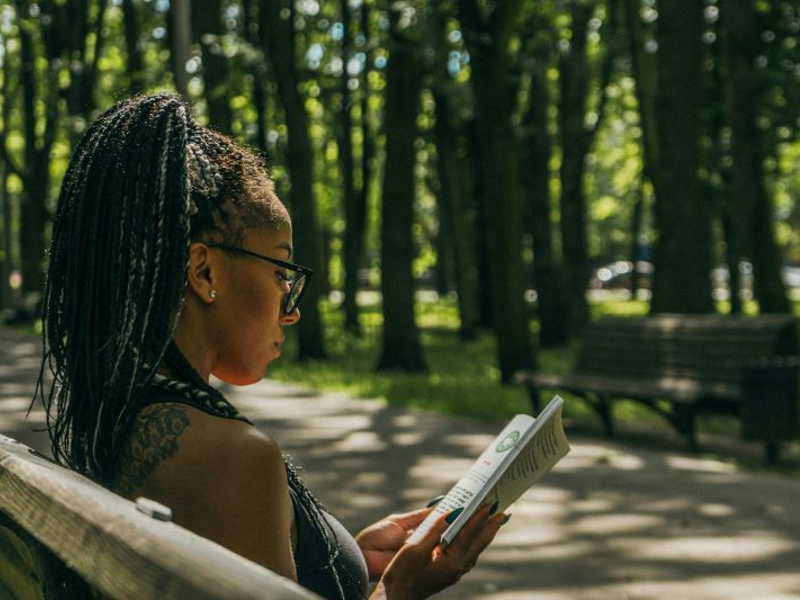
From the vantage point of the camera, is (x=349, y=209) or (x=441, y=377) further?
(x=349, y=209)

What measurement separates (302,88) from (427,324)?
12396 millimetres

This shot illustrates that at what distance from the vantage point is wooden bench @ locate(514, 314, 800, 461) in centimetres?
964

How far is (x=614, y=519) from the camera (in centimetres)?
776

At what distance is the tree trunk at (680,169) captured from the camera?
46.2 ft

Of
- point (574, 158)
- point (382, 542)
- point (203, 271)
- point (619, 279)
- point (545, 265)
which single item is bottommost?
point (619, 279)

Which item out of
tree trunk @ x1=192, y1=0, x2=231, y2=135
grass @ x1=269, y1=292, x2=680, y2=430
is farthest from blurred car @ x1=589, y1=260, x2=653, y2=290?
tree trunk @ x1=192, y1=0, x2=231, y2=135

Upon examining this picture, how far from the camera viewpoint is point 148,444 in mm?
2096

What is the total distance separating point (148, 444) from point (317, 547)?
0.45 meters

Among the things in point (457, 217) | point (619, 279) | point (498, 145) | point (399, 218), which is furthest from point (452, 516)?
point (619, 279)

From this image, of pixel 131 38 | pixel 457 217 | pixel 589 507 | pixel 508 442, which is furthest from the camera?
pixel 131 38

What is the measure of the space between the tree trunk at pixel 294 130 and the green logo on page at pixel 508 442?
54.1ft

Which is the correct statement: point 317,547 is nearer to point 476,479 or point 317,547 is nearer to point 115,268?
point 476,479

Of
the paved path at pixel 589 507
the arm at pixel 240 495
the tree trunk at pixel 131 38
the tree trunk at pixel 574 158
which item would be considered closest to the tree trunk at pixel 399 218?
the paved path at pixel 589 507

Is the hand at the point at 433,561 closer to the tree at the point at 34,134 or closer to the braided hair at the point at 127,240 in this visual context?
the braided hair at the point at 127,240
